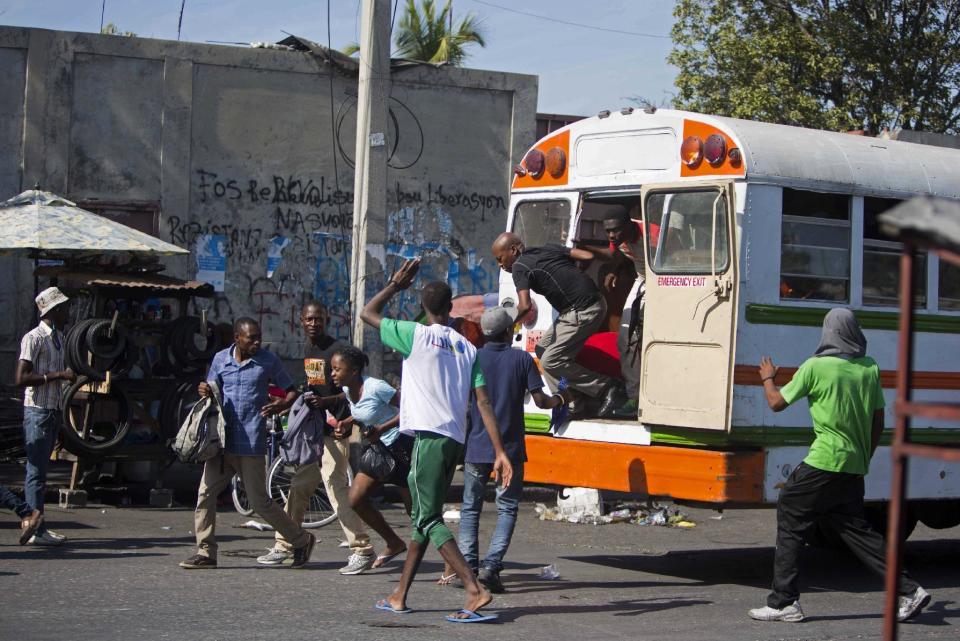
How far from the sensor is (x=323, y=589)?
8.15 metres

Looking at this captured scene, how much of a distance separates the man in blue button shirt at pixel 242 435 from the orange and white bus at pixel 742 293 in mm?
1951

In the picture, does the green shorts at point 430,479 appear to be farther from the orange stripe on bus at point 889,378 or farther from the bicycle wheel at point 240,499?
the bicycle wheel at point 240,499

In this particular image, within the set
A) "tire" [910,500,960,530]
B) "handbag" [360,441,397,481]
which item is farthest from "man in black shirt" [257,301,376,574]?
"tire" [910,500,960,530]

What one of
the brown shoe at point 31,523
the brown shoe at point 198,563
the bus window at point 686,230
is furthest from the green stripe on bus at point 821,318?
the brown shoe at point 31,523

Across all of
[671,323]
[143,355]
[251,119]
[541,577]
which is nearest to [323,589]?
[541,577]

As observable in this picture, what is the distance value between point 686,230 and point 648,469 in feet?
5.17

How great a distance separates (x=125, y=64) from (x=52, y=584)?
10.3 metres

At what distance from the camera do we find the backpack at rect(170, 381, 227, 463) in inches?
331

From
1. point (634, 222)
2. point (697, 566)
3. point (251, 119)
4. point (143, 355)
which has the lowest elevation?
point (697, 566)

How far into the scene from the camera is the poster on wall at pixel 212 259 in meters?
17.1

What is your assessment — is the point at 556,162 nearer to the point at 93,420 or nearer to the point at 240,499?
the point at 240,499

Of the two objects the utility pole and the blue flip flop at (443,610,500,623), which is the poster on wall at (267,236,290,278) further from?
the blue flip flop at (443,610,500,623)

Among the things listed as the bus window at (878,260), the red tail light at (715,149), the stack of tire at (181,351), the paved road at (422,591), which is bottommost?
the paved road at (422,591)

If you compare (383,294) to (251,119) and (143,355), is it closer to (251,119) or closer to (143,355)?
(143,355)
